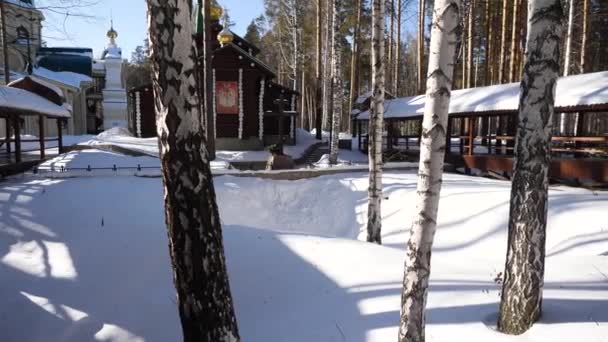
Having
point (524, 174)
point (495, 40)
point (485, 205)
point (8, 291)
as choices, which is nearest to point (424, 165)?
point (524, 174)

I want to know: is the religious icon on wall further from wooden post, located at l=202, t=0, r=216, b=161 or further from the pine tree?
the pine tree

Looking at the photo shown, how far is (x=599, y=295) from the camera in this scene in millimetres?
3736

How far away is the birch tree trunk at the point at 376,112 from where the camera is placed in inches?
253

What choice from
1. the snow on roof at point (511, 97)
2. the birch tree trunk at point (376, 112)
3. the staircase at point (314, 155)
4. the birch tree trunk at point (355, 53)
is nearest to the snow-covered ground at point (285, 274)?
the birch tree trunk at point (376, 112)

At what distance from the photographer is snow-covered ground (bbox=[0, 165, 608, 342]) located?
3736mm

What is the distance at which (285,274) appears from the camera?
503 centimetres

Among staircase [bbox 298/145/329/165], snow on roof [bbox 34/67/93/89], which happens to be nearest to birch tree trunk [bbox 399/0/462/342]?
staircase [bbox 298/145/329/165]

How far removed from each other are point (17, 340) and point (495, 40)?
25.8m

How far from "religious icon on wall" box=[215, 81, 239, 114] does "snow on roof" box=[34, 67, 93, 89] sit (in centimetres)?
1653

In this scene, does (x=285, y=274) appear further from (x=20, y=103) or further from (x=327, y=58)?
(x=327, y=58)

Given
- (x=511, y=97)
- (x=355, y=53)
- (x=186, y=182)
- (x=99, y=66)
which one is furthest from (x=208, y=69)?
(x=99, y=66)

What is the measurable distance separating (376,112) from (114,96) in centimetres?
3232

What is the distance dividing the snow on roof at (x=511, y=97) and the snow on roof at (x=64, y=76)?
83.6ft

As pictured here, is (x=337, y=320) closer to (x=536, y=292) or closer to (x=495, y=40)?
(x=536, y=292)
